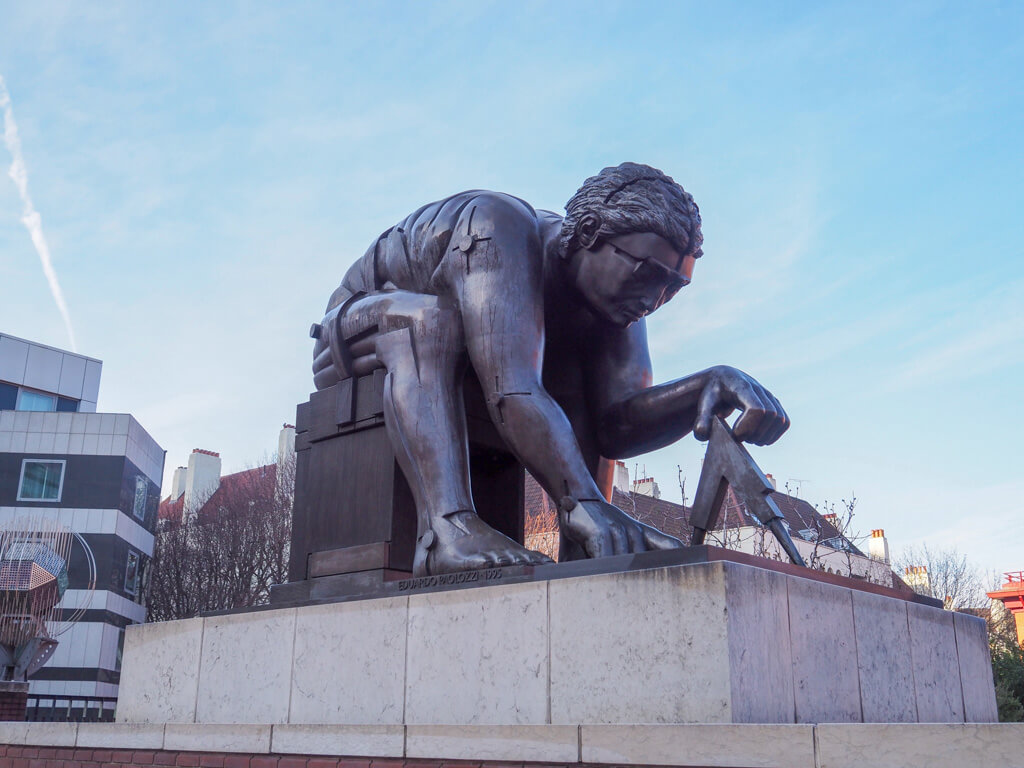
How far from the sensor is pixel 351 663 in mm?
4781

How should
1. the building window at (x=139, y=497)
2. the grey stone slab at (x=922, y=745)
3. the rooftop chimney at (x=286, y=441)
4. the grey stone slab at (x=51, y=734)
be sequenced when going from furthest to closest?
the rooftop chimney at (x=286, y=441) → the building window at (x=139, y=497) → the grey stone slab at (x=51, y=734) → the grey stone slab at (x=922, y=745)

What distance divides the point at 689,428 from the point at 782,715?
6.88ft

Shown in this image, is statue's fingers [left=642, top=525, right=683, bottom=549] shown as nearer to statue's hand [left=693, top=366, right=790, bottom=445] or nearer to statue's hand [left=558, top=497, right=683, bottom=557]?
statue's hand [left=558, top=497, right=683, bottom=557]

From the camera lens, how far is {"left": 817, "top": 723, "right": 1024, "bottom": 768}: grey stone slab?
265 cm

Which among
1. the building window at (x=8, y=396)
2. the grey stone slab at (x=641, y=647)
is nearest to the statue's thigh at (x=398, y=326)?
the grey stone slab at (x=641, y=647)

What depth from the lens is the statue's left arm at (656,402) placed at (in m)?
4.80

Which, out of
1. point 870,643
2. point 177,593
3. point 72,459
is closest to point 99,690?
point 177,593

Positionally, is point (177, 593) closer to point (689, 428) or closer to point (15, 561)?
point (15, 561)

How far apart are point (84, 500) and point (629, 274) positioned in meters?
34.0

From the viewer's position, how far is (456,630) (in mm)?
4395

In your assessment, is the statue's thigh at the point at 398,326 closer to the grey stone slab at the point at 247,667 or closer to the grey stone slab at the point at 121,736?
the grey stone slab at the point at 247,667

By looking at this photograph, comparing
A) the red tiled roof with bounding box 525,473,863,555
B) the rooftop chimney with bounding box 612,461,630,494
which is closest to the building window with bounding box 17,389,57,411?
the red tiled roof with bounding box 525,473,863,555

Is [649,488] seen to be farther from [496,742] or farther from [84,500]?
[496,742]

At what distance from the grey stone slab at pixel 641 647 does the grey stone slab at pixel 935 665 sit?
1.49 metres
